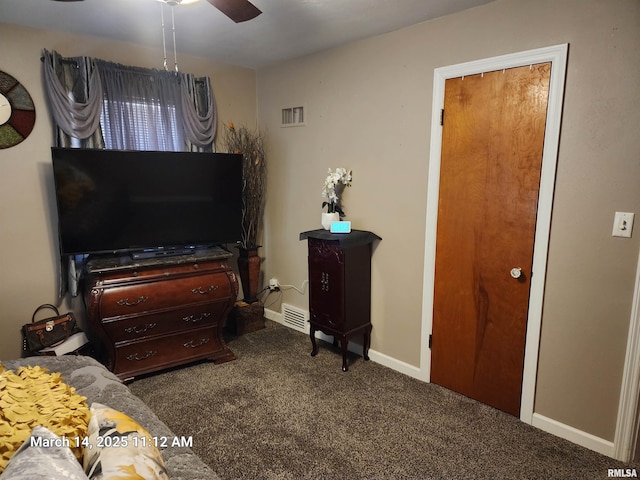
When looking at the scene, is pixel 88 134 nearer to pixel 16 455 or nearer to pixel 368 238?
pixel 368 238

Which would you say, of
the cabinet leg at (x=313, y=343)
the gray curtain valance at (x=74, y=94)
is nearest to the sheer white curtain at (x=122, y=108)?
the gray curtain valance at (x=74, y=94)

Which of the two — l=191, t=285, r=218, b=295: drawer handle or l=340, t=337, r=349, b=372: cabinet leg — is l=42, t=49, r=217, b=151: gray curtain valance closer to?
l=191, t=285, r=218, b=295: drawer handle

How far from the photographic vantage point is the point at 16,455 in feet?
2.87

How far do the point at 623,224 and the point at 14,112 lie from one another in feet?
12.4

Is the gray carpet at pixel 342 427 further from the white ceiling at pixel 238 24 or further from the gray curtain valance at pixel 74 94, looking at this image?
the white ceiling at pixel 238 24

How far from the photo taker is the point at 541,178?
220cm

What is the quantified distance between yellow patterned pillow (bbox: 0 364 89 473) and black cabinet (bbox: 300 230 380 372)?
6.34 ft

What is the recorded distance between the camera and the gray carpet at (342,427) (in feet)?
6.62

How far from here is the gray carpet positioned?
2018 millimetres

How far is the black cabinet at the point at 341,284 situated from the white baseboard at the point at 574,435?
130cm

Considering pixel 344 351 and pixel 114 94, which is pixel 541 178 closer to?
pixel 344 351

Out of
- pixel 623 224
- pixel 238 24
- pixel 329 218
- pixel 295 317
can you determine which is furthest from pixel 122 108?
pixel 623 224

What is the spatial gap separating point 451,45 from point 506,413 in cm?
237

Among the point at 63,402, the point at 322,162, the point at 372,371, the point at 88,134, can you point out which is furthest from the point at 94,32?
the point at 372,371
